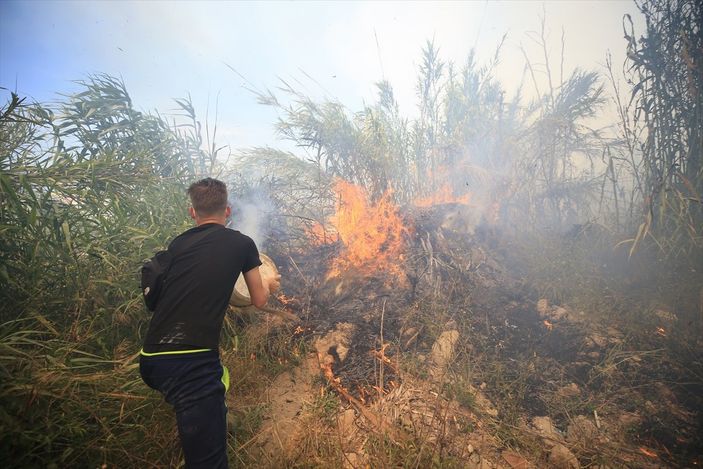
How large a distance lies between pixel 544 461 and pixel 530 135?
7765 mm

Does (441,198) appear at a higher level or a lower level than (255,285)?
higher

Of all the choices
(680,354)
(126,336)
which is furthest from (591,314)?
(126,336)

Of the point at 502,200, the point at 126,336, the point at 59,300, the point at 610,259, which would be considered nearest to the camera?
the point at 59,300

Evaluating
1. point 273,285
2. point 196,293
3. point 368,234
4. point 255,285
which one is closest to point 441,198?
point 368,234

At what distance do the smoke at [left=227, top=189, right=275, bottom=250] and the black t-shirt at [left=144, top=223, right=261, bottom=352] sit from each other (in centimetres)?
363

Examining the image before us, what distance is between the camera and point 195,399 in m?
1.80

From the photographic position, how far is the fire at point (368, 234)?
522 cm

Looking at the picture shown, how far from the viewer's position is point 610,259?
5.64 metres

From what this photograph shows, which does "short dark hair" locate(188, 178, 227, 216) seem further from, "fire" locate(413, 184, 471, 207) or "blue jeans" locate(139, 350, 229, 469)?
"fire" locate(413, 184, 471, 207)

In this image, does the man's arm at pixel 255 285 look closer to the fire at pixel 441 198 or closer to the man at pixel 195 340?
the man at pixel 195 340

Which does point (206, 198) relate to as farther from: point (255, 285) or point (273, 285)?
point (273, 285)

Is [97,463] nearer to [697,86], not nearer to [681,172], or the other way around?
[681,172]

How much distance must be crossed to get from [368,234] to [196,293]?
13.0 feet

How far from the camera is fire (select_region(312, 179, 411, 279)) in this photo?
205 inches
